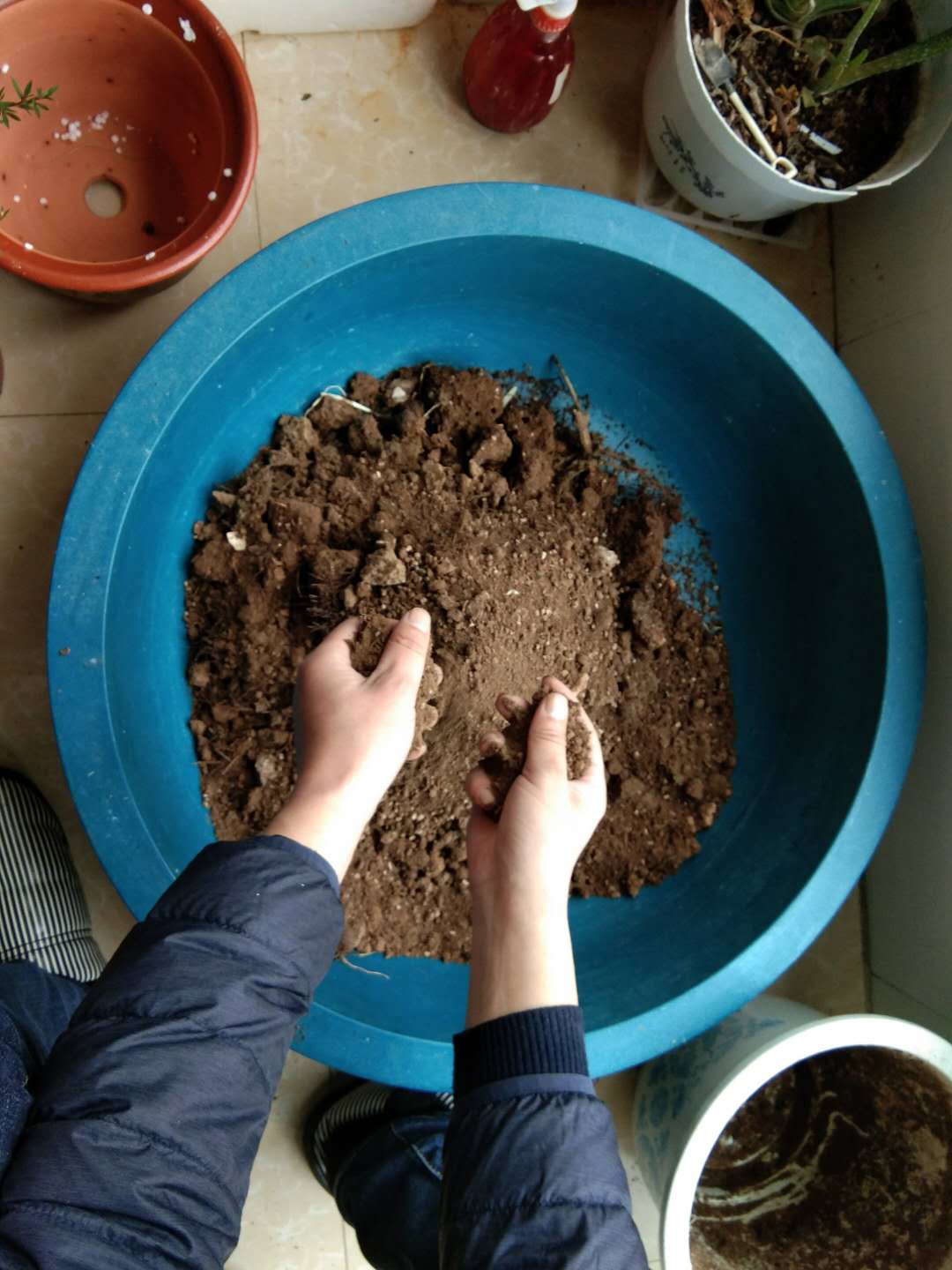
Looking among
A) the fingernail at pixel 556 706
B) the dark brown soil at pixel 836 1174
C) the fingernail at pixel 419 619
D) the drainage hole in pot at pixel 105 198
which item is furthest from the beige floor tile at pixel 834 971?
the drainage hole in pot at pixel 105 198

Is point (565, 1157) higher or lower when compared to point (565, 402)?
lower

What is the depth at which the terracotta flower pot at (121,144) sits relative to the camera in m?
0.92

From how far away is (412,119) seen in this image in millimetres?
1149

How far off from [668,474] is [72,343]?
2.44ft

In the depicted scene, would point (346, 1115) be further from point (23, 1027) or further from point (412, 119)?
point (412, 119)

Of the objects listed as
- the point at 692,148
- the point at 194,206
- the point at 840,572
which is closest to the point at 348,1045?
the point at 840,572

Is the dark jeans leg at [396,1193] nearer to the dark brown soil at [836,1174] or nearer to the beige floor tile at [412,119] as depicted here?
the dark brown soil at [836,1174]

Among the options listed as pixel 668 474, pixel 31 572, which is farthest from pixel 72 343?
pixel 668 474

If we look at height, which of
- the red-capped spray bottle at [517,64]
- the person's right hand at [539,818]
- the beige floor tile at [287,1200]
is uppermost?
the red-capped spray bottle at [517,64]

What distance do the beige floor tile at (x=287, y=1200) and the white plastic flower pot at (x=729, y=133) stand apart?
1.17 metres

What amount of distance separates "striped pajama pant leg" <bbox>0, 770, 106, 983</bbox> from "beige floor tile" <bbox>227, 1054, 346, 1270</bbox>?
30cm

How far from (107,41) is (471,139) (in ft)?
1.41

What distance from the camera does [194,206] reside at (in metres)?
1.03

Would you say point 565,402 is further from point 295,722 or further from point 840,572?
point 295,722
